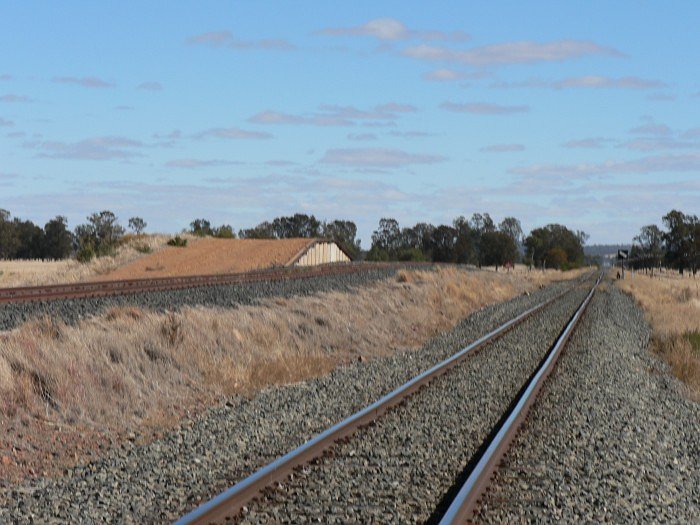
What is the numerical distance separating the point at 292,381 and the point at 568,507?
7582mm

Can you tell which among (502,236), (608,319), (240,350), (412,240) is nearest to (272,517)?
(240,350)

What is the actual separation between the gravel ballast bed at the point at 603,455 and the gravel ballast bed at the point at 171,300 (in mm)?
9300

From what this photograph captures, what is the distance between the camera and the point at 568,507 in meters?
7.84

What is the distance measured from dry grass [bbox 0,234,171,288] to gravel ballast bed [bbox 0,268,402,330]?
15806 millimetres

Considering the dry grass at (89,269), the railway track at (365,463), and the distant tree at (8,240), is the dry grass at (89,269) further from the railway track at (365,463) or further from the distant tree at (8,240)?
the distant tree at (8,240)

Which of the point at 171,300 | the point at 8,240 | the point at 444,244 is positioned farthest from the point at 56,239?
the point at 171,300

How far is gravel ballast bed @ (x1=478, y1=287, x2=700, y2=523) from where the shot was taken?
25.7 feet

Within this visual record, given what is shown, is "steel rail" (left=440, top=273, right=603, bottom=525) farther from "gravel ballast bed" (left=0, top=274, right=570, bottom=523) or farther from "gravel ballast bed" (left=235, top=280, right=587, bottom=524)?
"gravel ballast bed" (left=0, top=274, right=570, bottom=523)

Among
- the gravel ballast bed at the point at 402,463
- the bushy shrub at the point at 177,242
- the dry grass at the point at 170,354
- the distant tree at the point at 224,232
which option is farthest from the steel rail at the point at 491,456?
the distant tree at the point at 224,232

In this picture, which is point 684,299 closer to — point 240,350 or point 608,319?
point 608,319

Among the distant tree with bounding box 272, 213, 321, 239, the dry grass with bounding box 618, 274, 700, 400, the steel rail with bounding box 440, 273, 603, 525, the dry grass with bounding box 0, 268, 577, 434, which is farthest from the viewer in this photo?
the distant tree with bounding box 272, 213, 321, 239

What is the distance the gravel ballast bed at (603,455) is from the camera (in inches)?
309

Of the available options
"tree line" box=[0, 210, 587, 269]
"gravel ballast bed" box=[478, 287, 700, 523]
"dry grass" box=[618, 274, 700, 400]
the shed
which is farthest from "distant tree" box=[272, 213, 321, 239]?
"gravel ballast bed" box=[478, 287, 700, 523]

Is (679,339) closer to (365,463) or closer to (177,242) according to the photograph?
(365,463)
